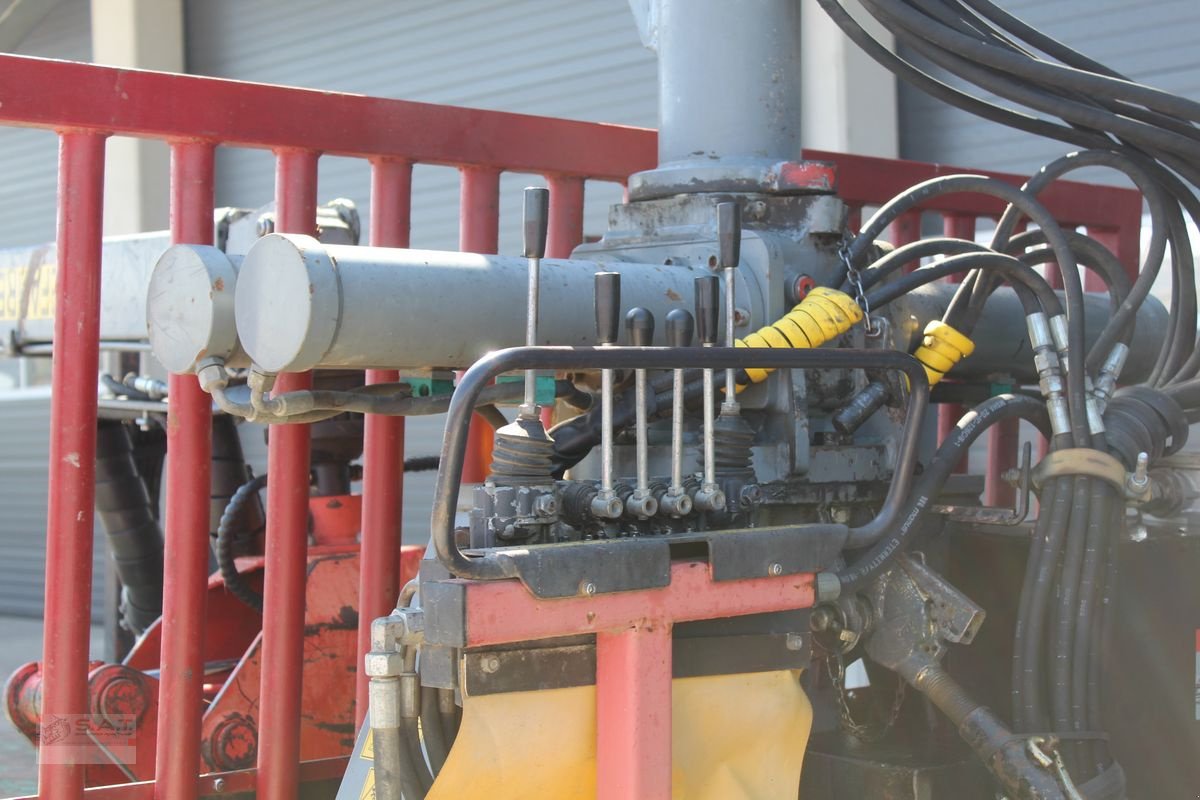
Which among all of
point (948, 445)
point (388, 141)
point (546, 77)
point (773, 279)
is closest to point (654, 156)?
point (388, 141)

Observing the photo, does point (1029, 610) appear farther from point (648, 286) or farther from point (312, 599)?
point (312, 599)

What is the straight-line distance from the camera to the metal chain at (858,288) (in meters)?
2.01

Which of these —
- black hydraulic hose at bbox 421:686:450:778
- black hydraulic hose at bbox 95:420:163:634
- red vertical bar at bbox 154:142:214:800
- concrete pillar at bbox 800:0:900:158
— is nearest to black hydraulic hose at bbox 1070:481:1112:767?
black hydraulic hose at bbox 421:686:450:778

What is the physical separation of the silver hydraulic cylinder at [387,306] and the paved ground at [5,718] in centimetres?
210

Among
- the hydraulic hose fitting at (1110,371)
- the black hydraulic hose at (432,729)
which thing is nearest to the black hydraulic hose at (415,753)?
the black hydraulic hose at (432,729)

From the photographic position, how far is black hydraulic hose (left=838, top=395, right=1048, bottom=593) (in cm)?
187

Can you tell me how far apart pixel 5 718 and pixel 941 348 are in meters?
3.40

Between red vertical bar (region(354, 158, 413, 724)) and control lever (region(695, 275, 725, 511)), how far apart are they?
2.70ft

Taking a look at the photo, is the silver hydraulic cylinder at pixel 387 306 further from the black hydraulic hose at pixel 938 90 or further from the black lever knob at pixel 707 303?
the black hydraulic hose at pixel 938 90

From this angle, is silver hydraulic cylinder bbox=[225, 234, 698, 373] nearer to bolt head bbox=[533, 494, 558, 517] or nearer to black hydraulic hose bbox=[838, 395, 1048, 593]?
bolt head bbox=[533, 494, 558, 517]

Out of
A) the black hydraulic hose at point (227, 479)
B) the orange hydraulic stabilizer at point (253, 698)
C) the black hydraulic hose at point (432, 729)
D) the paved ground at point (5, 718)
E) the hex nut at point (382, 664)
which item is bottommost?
the paved ground at point (5, 718)

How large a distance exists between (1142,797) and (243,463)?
2.02m

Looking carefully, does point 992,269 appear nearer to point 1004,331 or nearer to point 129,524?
point 1004,331

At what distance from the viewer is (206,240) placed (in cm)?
219
